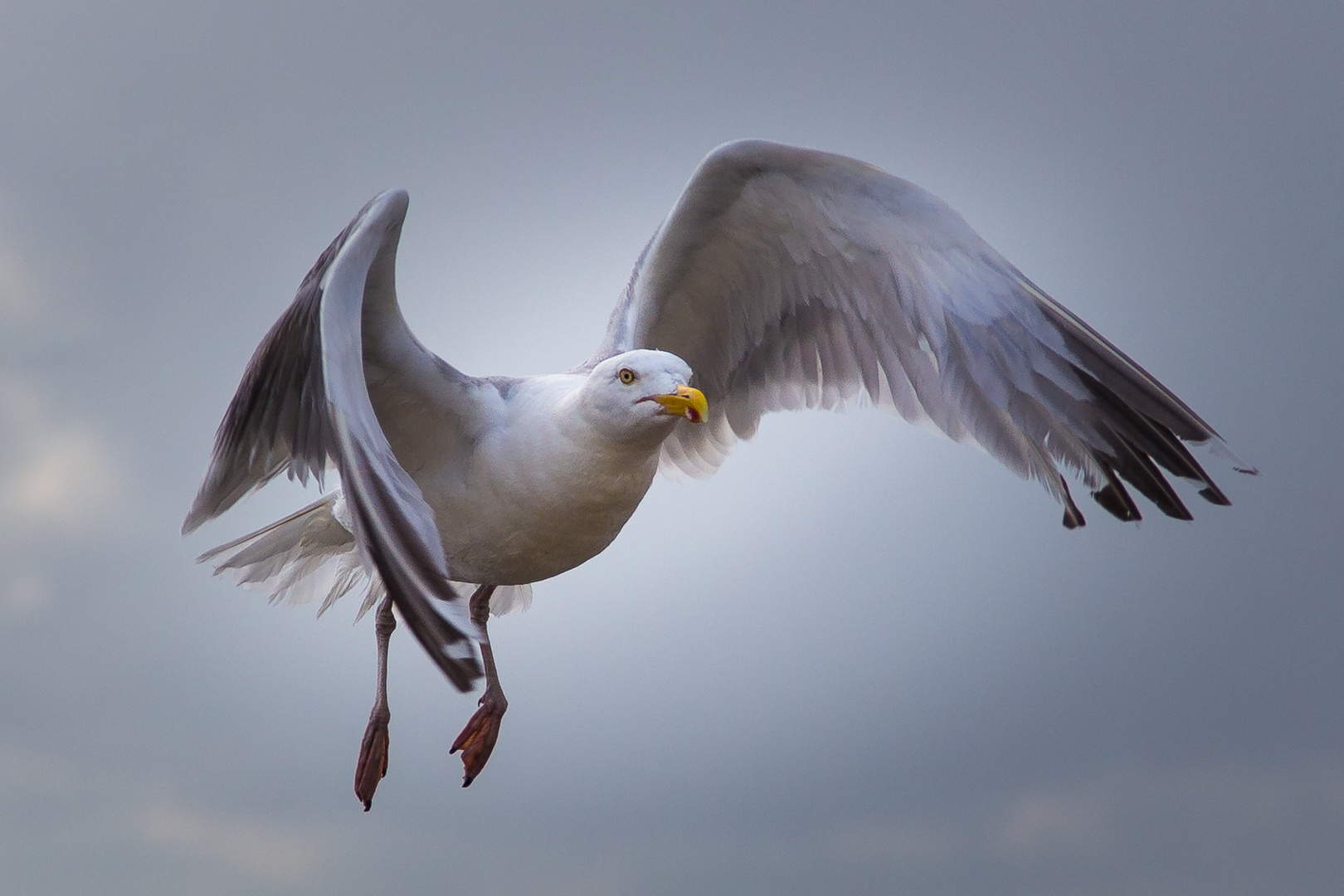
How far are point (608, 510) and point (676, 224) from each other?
1.08 meters

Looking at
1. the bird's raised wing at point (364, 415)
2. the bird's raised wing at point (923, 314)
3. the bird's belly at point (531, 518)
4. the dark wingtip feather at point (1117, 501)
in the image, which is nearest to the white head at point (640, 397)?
the bird's belly at point (531, 518)

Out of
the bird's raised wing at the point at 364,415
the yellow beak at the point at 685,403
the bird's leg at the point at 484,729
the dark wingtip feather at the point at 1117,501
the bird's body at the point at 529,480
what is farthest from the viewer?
the bird's leg at the point at 484,729

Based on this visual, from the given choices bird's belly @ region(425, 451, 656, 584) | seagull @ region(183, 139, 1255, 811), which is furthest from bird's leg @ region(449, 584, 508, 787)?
bird's belly @ region(425, 451, 656, 584)

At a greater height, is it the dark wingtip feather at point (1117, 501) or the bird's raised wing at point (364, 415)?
the bird's raised wing at point (364, 415)

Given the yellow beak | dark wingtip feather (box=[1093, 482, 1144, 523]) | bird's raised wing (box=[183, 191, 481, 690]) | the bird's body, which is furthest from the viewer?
dark wingtip feather (box=[1093, 482, 1144, 523])

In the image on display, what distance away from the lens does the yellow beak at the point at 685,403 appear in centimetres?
409

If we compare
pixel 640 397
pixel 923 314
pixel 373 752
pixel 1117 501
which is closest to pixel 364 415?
pixel 640 397

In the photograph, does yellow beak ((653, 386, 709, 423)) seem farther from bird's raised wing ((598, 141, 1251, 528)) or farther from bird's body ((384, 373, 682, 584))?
bird's raised wing ((598, 141, 1251, 528))

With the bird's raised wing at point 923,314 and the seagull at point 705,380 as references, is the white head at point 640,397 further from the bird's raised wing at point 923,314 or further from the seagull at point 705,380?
the bird's raised wing at point 923,314

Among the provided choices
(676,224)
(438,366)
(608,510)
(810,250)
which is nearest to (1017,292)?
→ (810,250)

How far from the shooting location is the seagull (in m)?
4.17

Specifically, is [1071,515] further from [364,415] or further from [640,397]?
[364,415]

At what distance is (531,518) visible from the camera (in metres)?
4.44

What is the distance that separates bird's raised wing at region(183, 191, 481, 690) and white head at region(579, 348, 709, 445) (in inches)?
20.7
